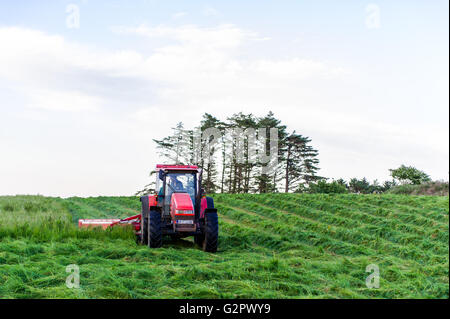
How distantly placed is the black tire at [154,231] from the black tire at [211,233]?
1.04 m

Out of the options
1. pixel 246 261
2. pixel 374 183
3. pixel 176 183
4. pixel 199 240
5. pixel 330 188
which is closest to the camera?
pixel 246 261

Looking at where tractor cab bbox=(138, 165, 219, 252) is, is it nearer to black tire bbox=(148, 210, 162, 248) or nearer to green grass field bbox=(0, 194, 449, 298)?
black tire bbox=(148, 210, 162, 248)

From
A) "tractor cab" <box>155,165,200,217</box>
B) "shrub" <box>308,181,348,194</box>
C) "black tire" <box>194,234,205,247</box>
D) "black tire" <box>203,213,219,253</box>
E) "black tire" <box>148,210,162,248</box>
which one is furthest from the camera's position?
"shrub" <box>308,181,348,194</box>

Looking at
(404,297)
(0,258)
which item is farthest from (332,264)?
(0,258)

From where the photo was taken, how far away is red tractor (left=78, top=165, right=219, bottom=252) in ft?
30.2

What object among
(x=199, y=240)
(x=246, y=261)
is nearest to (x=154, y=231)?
(x=199, y=240)

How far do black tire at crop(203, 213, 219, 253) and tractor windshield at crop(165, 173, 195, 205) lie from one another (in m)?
0.81

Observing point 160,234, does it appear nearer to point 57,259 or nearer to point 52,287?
point 57,259

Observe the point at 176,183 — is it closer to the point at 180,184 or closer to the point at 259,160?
the point at 180,184

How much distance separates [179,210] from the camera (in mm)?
9219

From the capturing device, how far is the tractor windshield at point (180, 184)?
9.80m

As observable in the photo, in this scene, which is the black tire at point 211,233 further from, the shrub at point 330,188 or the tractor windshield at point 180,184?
the shrub at point 330,188

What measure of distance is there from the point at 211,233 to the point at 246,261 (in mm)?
1542

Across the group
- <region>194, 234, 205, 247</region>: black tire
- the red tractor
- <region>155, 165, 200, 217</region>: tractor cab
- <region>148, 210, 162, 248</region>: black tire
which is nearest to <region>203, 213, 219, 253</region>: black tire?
the red tractor
